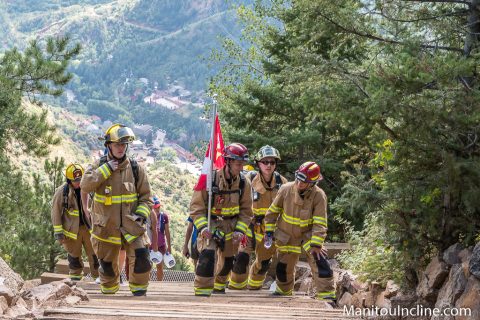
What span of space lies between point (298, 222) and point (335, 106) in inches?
88.5

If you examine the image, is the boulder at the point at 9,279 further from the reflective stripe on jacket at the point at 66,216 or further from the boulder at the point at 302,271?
the boulder at the point at 302,271

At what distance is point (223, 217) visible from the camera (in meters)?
10.8

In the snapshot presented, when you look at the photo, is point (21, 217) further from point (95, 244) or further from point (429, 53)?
point (429, 53)

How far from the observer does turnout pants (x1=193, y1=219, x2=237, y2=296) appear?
1049 centimetres

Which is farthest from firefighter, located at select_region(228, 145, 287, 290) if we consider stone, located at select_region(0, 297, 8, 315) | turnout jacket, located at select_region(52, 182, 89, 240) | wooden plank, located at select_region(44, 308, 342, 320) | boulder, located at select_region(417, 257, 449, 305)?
stone, located at select_region(0, 297, 8, 315)

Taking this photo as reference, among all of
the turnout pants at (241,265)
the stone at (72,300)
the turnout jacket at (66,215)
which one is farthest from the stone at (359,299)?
the turnout jacket at (66,215)

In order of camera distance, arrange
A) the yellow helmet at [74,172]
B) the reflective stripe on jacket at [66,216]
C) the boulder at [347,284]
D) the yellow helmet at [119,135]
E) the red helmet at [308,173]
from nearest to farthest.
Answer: the yellow helmet at [119,135], the red helmet at [308,173], the boulder at [347,284], the yellow helmet at [74,172], the reflective stripe on jacket at [66,216]

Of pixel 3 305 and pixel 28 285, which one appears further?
pixel 28 285

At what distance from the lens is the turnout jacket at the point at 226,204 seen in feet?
34.6

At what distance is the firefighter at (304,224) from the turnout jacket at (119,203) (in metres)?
1.93

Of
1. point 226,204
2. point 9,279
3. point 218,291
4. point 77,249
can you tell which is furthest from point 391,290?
point 77,249

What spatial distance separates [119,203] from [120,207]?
66 millimetres

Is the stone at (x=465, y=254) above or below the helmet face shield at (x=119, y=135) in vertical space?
below

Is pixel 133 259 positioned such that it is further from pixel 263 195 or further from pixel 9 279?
pixel 263 195
